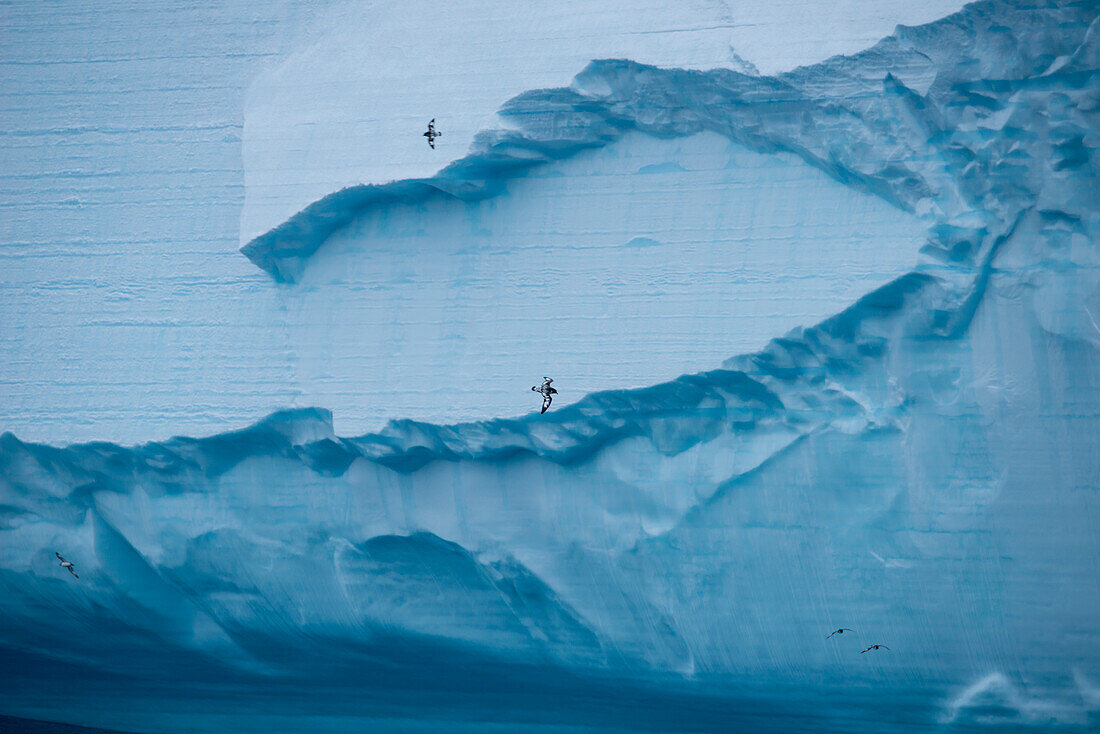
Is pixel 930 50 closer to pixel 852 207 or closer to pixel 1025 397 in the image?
pixel 852 207

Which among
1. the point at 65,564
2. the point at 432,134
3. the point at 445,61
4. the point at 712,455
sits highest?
the point at 445,61

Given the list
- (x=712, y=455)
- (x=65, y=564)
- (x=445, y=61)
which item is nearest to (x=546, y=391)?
(x=712, y=455)

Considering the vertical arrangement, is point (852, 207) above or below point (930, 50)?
below

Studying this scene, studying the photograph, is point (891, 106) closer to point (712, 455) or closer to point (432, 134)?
point (712, 455)

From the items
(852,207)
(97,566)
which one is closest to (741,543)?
(852,207)

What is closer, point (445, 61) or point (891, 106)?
point (891, 106)

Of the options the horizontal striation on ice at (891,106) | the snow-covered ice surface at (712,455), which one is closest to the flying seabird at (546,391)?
the snow-covered ice surface at (712,455)

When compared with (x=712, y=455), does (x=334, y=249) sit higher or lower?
higher

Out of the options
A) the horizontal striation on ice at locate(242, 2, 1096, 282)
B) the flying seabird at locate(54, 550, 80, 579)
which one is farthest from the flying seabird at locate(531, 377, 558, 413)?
the flying seabird at locate(54, 550, 80, 579)
